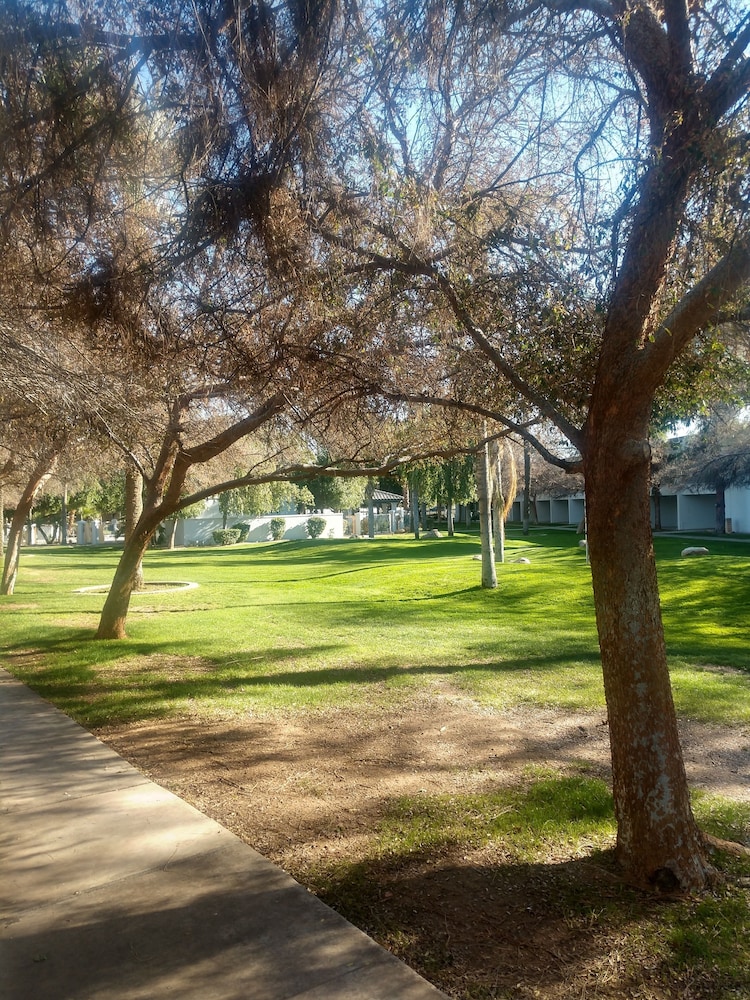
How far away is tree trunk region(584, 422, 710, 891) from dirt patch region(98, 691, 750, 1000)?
0.32m

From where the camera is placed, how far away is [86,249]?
6742 mm

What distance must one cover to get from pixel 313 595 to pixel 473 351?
16.5 metres

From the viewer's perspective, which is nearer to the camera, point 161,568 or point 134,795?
point 134,795

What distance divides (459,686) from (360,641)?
3942mm

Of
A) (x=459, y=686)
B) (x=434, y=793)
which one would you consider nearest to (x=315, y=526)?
(x=459, y=686)

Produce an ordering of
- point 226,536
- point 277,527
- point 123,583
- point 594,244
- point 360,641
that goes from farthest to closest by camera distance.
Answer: point 277,527 → point 226,536 → point 360,641 → point 123,583 → point 594,244

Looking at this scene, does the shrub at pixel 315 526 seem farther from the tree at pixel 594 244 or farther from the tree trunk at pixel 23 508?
the tree at pixel 594 244

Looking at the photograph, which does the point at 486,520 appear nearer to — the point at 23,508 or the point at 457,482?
the point at 23,508

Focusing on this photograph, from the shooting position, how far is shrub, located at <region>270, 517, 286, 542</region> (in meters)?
56.8

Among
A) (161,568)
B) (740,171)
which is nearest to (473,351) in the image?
(740,171)

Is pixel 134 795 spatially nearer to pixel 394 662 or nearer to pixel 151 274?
pixel 151 274

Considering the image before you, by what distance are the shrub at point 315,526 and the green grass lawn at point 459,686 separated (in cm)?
2812

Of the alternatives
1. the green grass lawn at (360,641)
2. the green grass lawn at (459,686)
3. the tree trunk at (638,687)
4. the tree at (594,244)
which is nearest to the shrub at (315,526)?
the green grass lawn at (360,641)

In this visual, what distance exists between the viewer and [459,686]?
9938 mm
